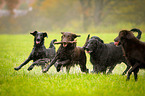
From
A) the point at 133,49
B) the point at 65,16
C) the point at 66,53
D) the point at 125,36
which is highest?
the point at 65,16

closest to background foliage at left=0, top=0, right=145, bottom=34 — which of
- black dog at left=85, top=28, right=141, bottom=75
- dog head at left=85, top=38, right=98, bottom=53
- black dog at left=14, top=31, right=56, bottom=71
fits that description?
black dog at left=85, top=28, right=141, bottom=75

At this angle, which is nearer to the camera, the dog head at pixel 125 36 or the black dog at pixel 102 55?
the dog head at pixel 125 36

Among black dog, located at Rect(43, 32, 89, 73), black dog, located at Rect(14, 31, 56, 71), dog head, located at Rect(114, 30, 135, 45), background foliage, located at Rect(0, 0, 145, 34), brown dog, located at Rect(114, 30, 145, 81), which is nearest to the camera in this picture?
brown dog, located at Rect(114, 30, 145, 81)

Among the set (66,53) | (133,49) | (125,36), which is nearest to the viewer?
(133,49)

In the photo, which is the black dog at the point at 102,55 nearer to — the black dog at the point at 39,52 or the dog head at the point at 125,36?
the dog head at the point at 125,36

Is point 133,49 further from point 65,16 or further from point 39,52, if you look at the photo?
point 65,16

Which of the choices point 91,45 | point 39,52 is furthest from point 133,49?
point 39,52

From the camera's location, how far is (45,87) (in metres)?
4.81

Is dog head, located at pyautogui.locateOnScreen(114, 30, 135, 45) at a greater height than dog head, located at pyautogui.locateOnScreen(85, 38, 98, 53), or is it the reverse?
dog head, located at pyautogui.locateOnScreen(114, 30, 135, 45)

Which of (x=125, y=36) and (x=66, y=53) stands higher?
(x=125, y=36)

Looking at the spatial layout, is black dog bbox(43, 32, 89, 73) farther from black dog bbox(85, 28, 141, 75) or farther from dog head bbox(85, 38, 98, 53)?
black dog bbox(85, 28, 141, 75)

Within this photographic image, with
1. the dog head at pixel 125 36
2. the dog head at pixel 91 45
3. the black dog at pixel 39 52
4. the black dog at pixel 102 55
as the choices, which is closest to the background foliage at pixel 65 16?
the black dog at pixel 102 55

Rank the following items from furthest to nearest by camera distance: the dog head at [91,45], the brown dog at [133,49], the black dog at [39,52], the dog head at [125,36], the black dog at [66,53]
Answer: the black dog at [39,52] < the dog head at [91,45] < the black dog at [66,53] < the dog head at [125,36] < the brown dog at [133,49]

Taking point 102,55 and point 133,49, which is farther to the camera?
point 102,55
